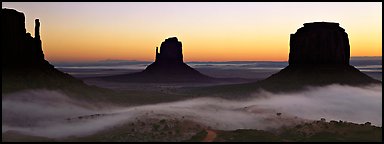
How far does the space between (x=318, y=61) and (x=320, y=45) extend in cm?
749

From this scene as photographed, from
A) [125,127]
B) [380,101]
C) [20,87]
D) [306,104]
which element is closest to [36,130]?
[125,127]

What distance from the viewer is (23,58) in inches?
4889

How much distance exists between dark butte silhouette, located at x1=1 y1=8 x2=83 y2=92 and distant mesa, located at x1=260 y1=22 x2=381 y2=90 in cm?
9029

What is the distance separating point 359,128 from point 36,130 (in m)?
60.2

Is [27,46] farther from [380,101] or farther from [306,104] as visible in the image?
[380,101]

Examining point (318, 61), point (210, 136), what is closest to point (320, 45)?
point (318, 61)

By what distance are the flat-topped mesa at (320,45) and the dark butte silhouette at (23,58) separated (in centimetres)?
10087

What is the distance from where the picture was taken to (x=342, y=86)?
15775 centimetres

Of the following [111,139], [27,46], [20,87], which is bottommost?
[111,139]

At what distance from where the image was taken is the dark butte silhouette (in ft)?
387

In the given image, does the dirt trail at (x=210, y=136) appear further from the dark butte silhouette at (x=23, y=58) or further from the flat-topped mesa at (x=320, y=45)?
the flat-topped mesa at (x=320, y=45)

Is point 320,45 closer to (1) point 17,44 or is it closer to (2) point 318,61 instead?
(2) point 318,61

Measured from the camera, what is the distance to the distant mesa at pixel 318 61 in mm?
167000

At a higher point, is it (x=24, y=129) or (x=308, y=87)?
(x=308, y=87)
